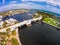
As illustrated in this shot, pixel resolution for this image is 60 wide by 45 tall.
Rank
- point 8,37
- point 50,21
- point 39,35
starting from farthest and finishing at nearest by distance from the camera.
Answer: point 50,21
point 39,35
point 8,37

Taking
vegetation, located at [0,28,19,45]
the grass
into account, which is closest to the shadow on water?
the grass

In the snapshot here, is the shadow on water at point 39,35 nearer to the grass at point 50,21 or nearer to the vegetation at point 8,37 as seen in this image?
the grass at point 50,21

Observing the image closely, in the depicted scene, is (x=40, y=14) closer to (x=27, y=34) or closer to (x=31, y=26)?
(x=31, y=26)

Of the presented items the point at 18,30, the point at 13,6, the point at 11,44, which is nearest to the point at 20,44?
the point at 11,44

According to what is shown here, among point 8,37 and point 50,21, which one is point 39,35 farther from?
point 8,37

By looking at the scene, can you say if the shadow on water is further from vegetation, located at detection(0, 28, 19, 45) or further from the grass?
vegetation, located at detection(0, 28, 19, 45)

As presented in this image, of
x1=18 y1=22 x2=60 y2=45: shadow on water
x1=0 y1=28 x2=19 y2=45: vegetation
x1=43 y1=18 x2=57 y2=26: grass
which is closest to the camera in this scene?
x1=0 y1=28 x2=19 y2=45: vegetation

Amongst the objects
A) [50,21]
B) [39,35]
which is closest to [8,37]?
[39,35]

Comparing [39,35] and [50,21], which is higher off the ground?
[50,21]

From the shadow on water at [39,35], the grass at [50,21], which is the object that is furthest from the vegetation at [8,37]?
the grass at [50,21]
